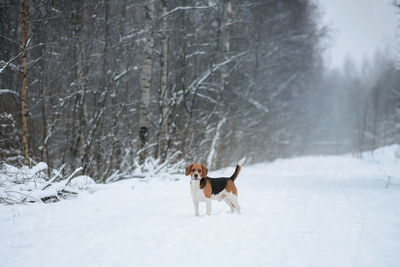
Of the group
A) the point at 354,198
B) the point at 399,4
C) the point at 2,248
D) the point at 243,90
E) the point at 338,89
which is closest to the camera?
the point at 2,248

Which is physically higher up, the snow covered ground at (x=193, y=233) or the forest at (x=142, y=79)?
the forest at (x=142, y=79)

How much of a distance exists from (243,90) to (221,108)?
4.06 metres

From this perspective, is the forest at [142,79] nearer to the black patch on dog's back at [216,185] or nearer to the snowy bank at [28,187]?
the snowy bank at [28,187]

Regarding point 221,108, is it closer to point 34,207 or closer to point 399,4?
point 399,4

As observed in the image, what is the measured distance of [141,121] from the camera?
7742 mm

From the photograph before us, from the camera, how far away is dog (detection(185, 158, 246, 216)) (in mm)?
3822

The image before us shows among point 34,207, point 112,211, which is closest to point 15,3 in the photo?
point 34,207

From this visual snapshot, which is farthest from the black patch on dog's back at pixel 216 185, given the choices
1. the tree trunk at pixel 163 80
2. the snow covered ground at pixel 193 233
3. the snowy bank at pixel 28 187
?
the tree trunk at pixel 163 80

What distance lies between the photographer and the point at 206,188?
3.86 m

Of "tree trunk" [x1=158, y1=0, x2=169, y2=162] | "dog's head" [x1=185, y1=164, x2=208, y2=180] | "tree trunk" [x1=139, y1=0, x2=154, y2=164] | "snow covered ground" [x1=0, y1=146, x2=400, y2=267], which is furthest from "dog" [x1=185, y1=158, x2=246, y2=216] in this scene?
"tree trunk" [x1=158, y1=0, x2=169, y2=162]

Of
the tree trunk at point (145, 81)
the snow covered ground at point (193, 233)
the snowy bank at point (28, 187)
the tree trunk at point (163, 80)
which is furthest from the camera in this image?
the tree trunk at point (163, 80)

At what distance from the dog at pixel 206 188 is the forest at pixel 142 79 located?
9.22 feet

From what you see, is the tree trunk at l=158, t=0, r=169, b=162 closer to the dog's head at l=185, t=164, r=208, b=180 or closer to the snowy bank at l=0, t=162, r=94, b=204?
the snowy bank at l=0, t=162, r=94, b=204

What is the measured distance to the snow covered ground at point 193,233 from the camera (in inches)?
93.9
